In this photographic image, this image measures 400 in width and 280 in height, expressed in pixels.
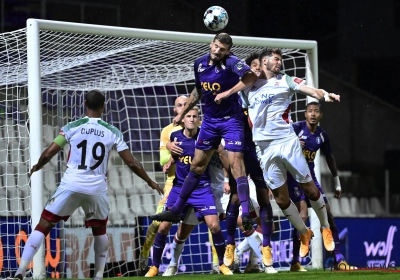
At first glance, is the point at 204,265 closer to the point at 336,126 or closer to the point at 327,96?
the point at 327,96

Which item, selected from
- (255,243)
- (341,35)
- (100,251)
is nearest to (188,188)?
(100,251)

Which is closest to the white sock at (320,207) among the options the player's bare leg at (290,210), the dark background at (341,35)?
the player's bare leg at (290,210)

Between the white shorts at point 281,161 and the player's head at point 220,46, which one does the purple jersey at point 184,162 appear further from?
the player's head at point 220,46

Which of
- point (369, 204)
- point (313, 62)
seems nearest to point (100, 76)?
point (313, 62)

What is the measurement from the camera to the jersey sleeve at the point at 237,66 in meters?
7.29

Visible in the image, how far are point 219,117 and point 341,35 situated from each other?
43.9 ft

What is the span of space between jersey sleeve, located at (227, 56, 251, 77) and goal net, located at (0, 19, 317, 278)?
200 centimetres

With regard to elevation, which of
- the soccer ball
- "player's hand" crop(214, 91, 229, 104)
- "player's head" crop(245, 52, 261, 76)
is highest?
the soccer ball

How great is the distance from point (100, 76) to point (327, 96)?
4.70m

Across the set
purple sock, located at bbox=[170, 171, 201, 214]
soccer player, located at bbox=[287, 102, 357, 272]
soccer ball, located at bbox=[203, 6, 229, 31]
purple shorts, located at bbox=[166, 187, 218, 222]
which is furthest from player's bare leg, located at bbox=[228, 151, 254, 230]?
soccer player, located at bbox=[287, 102, 357, 272]

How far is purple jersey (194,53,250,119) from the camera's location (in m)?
7.46

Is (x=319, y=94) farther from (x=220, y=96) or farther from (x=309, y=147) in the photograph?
(x=309, y=147)

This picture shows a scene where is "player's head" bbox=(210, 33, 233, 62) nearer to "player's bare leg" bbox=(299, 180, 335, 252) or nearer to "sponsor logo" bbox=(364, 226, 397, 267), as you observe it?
"player's bare leg" bbox=(299, 180, 335, 252)

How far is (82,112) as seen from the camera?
11609 mm
